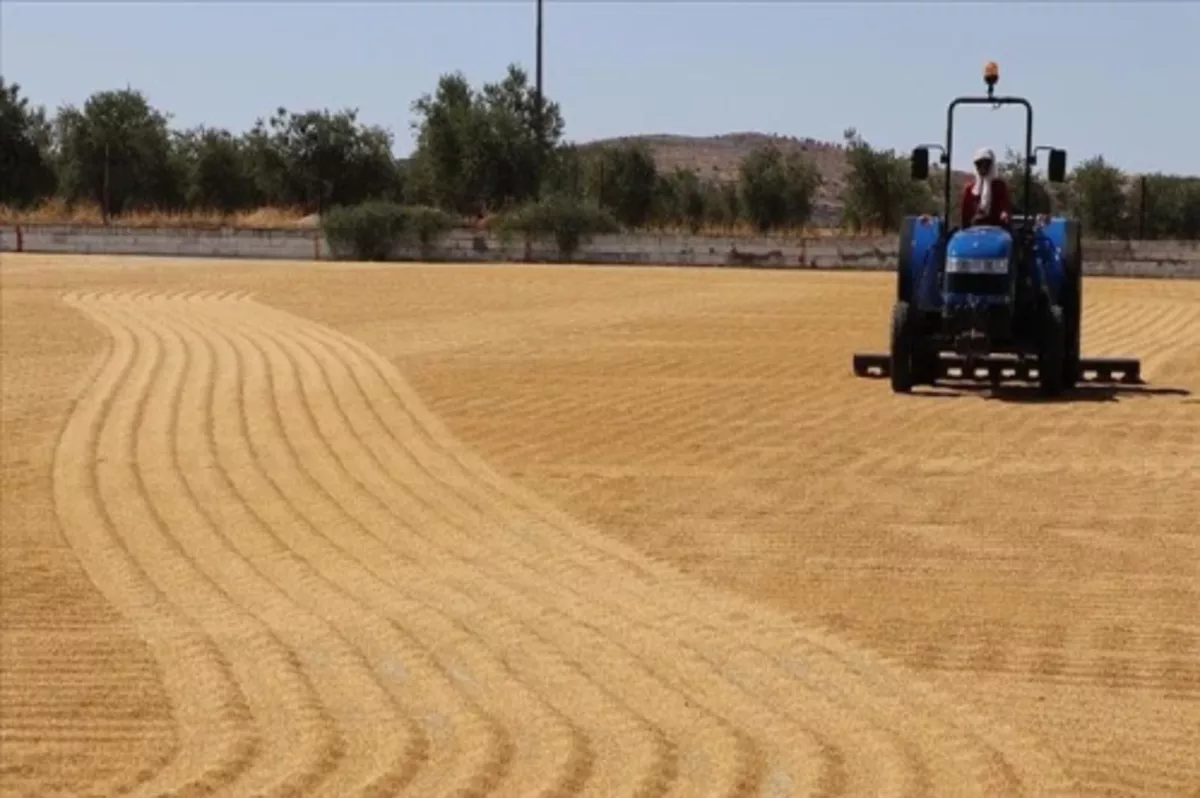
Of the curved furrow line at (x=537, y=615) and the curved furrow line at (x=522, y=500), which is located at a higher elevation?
the curved furrow line at (x=522, y=500)

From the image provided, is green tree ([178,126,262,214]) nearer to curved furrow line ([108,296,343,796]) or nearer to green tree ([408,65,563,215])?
green tree ([408,65,563,215])

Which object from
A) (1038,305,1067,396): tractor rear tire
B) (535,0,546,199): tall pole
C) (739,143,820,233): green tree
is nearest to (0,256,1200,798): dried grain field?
(1038,305,1067,396): tractor rear tire

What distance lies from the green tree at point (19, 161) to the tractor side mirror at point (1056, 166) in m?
56.5

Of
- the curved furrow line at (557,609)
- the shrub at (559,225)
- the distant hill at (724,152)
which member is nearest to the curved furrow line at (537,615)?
the curved furrow line at (557,609)

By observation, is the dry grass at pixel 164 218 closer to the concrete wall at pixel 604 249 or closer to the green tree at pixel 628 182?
the concrete wall at pixel 604 249

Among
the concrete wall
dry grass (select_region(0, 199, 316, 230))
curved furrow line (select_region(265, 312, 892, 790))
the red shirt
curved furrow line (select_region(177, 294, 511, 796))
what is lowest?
curved furrow line (select_region(177, 294, 511, 796))

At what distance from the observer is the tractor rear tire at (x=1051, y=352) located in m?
16.9

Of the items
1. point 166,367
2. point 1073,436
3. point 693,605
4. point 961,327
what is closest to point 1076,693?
point 693,605

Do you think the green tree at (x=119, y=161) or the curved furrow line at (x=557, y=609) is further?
the green tree at (x=119, y=161)

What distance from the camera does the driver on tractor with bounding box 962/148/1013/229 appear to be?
1716cm

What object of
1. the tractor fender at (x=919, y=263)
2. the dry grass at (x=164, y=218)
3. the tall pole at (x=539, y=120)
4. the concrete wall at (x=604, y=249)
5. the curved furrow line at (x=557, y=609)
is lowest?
the curved furrow line at (x=557, y=609)

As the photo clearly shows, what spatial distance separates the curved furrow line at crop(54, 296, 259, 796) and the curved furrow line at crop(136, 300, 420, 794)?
0.68ft

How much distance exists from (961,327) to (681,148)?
12709 centimetres

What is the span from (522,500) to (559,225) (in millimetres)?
35780
